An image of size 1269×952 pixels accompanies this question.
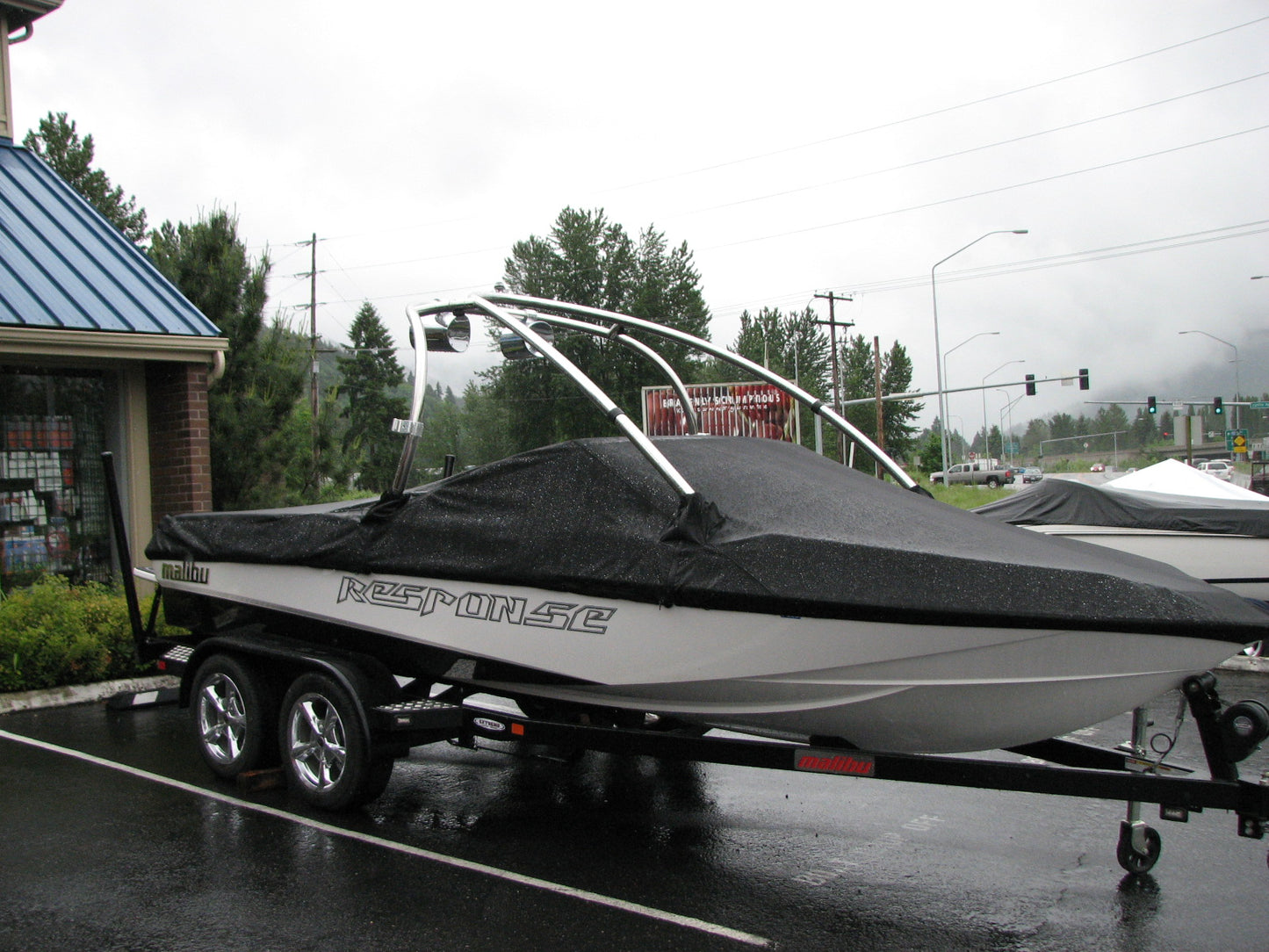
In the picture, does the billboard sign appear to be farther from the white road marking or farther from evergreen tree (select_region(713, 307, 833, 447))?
evergreen tree (select_region(713, 307, 833, 447))

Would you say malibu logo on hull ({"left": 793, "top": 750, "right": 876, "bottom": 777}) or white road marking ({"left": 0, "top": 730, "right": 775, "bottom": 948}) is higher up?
malibu logo on hull ({"left": 793, "top": 750, "right": 876, "bottom": 777})

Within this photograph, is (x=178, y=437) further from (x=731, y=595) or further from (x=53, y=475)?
(x=731, y=595)

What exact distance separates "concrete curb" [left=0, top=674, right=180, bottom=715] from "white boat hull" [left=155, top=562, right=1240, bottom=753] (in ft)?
14.4

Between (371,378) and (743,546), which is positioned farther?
(371,378)

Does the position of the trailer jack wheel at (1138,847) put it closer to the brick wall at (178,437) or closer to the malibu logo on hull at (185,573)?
the malibu logo on hull at (185,573)

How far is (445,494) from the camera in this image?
5.33m

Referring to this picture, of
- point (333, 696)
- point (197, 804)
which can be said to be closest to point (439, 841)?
point (333, 696)

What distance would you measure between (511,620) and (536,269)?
6290cm

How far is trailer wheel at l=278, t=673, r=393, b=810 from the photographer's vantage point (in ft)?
17.4

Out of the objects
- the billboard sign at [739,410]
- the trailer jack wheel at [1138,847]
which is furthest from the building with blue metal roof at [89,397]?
the billboard sign at [739,410]

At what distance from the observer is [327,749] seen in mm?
5570

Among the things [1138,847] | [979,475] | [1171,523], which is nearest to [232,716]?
[1138,847]

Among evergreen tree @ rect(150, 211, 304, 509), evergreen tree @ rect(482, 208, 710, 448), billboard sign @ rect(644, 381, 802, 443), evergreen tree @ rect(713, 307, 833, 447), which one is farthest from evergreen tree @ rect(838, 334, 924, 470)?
evergreen tree @ rect(150, 211, 304, 509)

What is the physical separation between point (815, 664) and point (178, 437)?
9.02 metres
